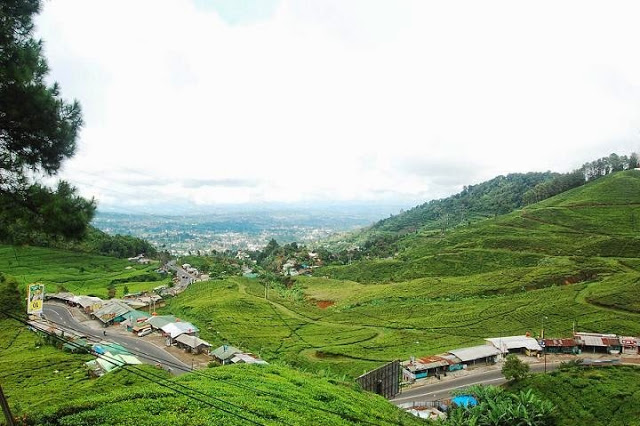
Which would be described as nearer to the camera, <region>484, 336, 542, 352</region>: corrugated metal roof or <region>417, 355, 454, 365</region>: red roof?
<region>417, 355, 454, 365</region>: red roof

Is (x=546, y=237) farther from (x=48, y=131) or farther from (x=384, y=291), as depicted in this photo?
(x=48, y=131)

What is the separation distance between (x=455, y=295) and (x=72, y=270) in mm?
69822

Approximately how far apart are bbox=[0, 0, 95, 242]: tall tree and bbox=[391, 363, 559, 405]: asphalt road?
29.9 meters

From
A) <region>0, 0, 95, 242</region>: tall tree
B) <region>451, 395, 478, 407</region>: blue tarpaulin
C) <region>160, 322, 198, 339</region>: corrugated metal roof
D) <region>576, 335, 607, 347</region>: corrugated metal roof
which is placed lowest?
<region>451, 395, 478, 407</region>: blue tarpaulin

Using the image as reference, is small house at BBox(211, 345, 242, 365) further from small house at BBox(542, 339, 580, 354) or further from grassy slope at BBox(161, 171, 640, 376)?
small house at BBox(542, 339, 580, 354)

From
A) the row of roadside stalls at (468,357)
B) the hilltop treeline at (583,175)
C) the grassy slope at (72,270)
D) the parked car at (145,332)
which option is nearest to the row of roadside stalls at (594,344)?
the row of roadside stalls at (468,357)

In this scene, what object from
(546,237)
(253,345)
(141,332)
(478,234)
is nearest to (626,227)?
(546,237)

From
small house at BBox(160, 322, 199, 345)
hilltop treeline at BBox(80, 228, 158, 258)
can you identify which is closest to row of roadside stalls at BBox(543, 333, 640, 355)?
small house at BBox(160, 322, 199, 345)

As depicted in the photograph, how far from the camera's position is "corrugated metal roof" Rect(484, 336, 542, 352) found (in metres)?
42.1

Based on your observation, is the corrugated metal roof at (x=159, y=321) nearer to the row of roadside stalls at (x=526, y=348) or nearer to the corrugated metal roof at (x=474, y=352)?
the row of roadside stalls at (x=526, y=348)

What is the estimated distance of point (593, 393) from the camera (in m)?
31.8

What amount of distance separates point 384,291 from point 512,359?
110 ft

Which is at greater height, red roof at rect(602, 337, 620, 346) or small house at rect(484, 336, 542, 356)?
red roof at rect(602, 337, 620, 346)

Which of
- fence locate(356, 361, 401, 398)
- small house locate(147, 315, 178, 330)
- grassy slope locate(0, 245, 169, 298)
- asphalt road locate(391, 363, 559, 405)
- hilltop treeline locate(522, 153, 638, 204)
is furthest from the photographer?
hilltop treeline locate(522, 153, 638, 204)
